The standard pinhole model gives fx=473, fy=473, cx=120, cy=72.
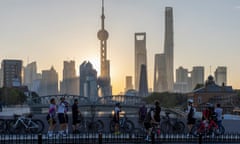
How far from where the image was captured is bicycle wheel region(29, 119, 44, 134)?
23.9 meters

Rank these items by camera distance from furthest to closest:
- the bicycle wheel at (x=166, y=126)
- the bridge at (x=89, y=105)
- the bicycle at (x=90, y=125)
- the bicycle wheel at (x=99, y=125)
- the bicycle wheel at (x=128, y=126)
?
1. the bridge at (x=89, y=105)
2. the bicycle wheel at (x=99, y=125)
3. the bicycle at (x=90, y=125)
4. the bicycle wheel at (x=166, y=126)
5. the bicycle wheel at (x=128, y=126)

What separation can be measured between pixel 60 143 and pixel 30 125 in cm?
460

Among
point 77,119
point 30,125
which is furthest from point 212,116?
point 30,125

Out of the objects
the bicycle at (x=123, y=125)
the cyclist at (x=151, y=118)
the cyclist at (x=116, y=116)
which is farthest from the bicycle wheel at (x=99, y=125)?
the cyclist at (x=151, y=118)

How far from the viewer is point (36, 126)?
78.8 ft

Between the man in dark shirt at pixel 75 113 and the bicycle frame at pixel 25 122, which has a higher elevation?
the man in dark shirt at pixel 75 113

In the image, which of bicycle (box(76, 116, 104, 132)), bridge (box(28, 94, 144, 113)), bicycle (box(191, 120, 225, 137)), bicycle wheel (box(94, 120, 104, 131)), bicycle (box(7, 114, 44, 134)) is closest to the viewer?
bicycle (box(191, 120, 225, 137))

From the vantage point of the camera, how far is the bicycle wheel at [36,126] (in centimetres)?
2389

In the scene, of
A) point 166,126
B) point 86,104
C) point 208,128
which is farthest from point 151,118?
point 86,104

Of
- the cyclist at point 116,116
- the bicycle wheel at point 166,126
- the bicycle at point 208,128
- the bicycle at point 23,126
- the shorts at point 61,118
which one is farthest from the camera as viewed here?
the bicycle wheel at point 166,126

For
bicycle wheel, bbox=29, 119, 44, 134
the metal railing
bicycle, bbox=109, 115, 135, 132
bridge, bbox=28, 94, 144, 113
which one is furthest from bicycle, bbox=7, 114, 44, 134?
bridge, bbox=28, 94, 144, 113

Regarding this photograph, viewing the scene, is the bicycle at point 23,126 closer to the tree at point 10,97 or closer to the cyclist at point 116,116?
the cyclist at point 116,116

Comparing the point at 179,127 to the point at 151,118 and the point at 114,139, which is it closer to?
the point at 151,118

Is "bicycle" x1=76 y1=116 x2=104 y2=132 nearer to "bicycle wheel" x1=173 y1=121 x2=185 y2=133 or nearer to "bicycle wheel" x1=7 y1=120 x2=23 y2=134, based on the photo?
"bicycle wheel" x1=7 y1=120 x2=23 y2=134
